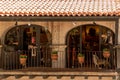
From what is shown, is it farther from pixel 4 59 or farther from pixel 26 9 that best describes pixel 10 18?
pixel 4 59

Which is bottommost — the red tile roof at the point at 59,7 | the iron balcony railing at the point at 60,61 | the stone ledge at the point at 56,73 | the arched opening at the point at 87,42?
the stone ledge at the point at 56,73

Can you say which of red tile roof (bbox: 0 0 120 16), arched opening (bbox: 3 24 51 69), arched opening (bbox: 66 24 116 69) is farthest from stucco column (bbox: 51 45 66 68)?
red tile roof (bbox: 0 0 120 16)

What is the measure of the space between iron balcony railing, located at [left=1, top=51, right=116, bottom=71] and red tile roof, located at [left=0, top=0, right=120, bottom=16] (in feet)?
7.43

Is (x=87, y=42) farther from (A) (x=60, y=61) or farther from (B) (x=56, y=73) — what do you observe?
(B) (x=56, y=73)

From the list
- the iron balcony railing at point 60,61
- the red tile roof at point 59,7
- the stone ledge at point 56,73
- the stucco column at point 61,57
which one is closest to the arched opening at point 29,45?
the iron balcony railing at point 60,61

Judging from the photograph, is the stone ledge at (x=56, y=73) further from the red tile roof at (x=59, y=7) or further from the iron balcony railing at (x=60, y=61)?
the red tile roof at (x=59, y=7)

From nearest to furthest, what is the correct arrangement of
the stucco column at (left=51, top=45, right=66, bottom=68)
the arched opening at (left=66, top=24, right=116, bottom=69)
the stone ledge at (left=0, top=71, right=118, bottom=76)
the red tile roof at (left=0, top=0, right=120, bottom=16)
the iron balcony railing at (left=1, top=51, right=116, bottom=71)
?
the red tile roof at (left=0, top=0, right=120, bottom=16) < the stone ledge at (left=0, top=71, right=118, bottom=76) < the iron balcony railing at (left=1, top=51, right=116, bottom=71) < the stucco column at (left=51, top=45, right=66, bottom=68) < the arched opening at (left=66, top=24, right=116, bottom=69)

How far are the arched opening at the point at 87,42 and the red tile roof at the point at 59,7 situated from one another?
1.29 metres

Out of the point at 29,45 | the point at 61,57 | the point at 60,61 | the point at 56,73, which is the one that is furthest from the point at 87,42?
the point at 29,45

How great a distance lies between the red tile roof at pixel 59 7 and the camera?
1902 centimetres

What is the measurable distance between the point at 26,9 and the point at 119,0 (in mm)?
5147

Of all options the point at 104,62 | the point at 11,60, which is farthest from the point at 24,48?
the point at 104,62

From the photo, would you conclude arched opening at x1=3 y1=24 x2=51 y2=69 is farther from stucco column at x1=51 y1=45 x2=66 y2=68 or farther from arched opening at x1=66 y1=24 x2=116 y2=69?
arched opening at x1=66 y1=24 x2=116 y2=69

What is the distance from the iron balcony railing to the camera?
20.3 meters
